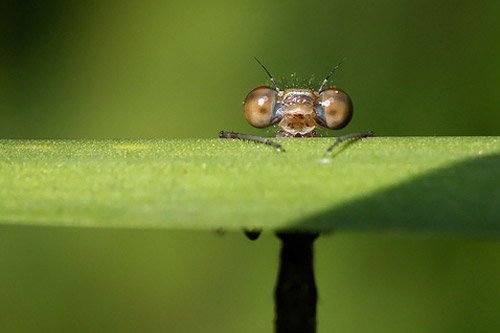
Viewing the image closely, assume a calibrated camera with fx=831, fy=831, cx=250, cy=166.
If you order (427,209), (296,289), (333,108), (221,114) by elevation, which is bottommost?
(427,209)

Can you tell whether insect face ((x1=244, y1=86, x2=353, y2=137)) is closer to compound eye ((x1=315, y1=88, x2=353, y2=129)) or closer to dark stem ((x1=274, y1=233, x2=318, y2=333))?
compound eye ((x1=315, y1=88, x2=353, y2=129))

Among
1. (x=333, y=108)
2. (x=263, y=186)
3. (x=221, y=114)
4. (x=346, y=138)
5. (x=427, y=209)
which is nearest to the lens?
(x=427, y=209)

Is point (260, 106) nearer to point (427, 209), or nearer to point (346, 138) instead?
point (346, 138)

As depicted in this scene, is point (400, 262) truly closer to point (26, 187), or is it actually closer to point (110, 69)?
point (110, 69)

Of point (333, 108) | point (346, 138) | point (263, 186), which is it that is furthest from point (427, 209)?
point (333, 108)

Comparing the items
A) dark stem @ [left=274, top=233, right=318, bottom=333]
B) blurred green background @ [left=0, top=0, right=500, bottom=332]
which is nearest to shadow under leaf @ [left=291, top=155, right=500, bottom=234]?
dark stem @ [left=274, top=233, right=318, bottom=333]

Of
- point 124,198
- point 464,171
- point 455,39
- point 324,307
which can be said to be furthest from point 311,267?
point 455,39
